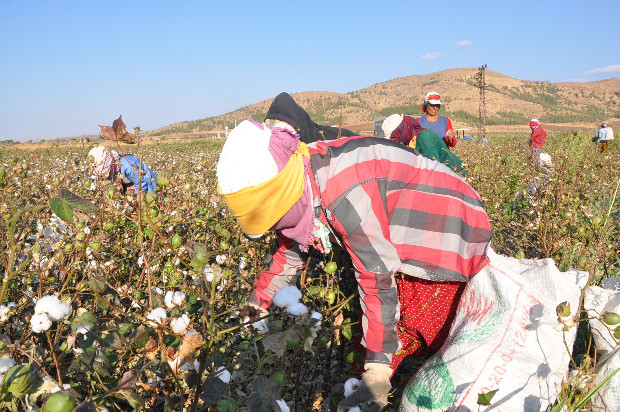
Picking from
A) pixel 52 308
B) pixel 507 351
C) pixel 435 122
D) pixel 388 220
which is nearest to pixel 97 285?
pixel 52 308

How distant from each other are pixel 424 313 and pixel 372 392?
1.79ft

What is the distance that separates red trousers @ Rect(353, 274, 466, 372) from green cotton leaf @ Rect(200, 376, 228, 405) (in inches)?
36.0

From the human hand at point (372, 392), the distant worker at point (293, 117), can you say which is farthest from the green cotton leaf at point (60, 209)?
the distant worker at point (293, 117)

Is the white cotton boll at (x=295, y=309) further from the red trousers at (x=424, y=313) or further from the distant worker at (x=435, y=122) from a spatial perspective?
the distant worker at (x=435, y=122)

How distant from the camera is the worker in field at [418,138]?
3.26 metres

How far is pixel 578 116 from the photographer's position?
60.0m

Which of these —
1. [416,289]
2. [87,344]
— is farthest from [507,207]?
[87,344]

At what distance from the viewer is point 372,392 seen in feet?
4.22

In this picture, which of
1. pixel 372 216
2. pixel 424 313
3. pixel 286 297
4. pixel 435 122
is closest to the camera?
pixel 286 297

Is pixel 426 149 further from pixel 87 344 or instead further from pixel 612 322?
pixel 87 344

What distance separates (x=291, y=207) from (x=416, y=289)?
27.1 inches

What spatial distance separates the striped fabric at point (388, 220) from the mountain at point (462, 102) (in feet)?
157

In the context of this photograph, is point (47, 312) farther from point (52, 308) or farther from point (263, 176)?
point (263, 176)

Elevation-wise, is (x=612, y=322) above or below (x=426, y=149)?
below
